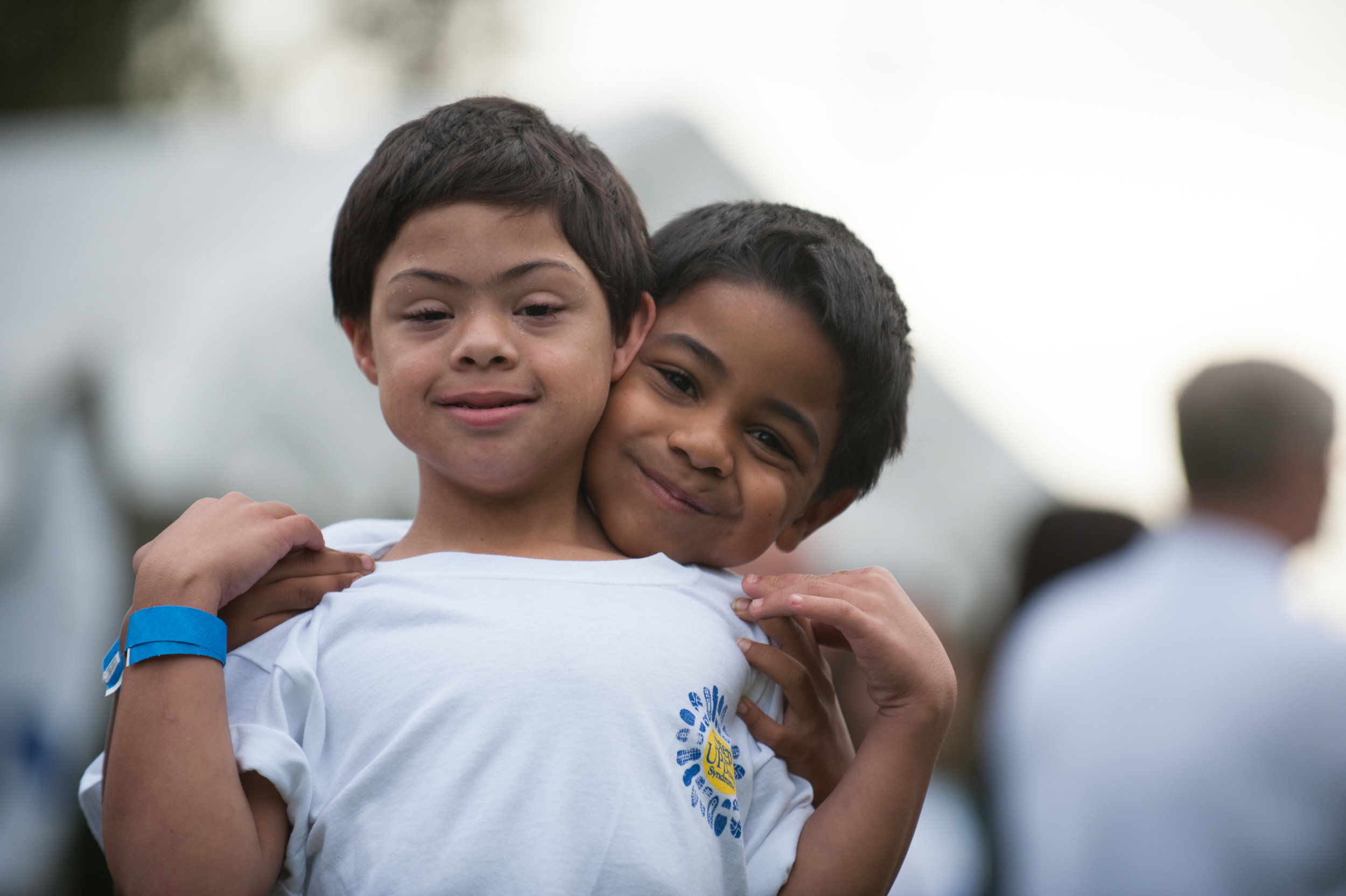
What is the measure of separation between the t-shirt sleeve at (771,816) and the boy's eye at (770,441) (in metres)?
0.38

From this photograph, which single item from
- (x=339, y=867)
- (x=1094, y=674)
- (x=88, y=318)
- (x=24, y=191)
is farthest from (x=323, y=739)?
(x=24, y=191)

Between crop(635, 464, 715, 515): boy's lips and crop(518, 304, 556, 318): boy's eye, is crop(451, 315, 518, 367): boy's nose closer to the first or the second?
crop(518, 304, 556, 318): boy's eye

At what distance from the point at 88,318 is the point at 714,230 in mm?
3822

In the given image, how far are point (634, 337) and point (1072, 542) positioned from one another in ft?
9.55

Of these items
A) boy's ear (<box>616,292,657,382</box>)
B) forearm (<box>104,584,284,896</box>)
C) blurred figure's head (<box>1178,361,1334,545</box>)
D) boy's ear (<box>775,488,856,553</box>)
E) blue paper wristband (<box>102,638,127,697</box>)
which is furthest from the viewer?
blurred figure's head (<box>1178,361,1334,545</box>)

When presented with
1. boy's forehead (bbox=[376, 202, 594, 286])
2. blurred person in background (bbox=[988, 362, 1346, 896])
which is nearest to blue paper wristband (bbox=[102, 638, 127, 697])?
boy's forehead (bbox=[376, 202, 594, 286])

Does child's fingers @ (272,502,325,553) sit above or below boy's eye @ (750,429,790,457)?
below

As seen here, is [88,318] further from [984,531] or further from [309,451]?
[984,531]

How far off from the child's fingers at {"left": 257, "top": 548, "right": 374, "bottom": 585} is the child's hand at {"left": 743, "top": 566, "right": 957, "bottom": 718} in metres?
0.60

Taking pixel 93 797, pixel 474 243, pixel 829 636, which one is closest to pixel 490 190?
pixel 474 243

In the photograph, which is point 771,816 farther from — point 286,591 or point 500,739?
point 286,591

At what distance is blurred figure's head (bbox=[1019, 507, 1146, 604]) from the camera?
3.94 meters

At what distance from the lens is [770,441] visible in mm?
1613

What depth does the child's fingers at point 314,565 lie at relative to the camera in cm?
139
